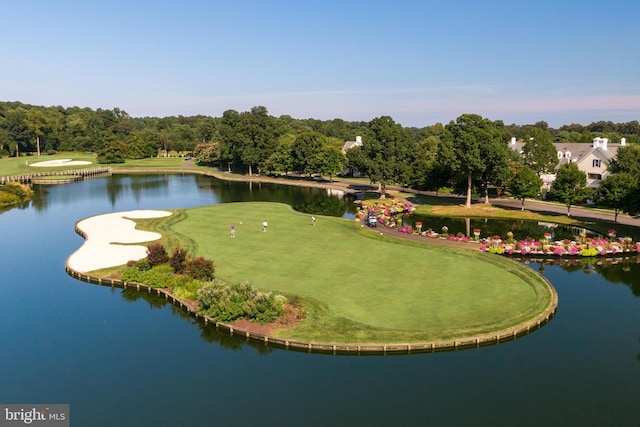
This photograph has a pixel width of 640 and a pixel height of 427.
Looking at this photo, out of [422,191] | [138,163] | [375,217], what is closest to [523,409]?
[375,217]

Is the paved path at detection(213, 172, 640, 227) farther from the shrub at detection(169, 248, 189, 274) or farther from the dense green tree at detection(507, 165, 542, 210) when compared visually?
the shrub at detection(169, 248, 189, 274)

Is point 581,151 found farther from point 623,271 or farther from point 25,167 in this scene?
point 25,167

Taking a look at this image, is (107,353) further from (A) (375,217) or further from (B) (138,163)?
(B) (138,163)

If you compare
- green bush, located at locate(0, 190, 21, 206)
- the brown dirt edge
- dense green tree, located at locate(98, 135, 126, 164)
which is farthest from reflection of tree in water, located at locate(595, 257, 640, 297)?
dense green tree, located at locate(98, 135, 126, 164)

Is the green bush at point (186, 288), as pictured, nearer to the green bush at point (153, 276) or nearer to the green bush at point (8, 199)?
the green bush at point (153, 276)

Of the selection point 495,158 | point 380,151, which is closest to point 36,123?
point 380,151
